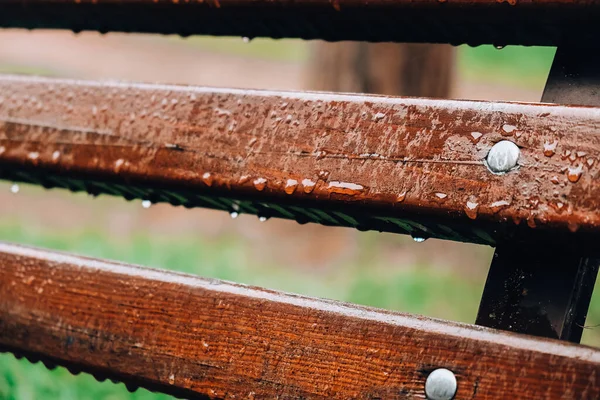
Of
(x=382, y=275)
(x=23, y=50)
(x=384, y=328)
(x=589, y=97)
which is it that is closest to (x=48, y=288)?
(x=384, y=328)

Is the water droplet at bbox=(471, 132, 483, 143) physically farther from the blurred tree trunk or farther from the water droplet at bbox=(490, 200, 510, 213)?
the blurred tree trunk

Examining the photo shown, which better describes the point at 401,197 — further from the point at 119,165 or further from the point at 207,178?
the point at 119,165

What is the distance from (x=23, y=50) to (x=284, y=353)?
15.7 m

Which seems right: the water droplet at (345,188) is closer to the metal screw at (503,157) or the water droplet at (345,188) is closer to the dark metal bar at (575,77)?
the metal screw at (503,157)

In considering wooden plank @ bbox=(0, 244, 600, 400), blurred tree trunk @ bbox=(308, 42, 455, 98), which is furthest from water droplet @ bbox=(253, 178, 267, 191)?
blurred tree trunk @ bbox=(308, 42, 455, 98)

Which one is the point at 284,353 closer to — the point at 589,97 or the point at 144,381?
the point at 144,381

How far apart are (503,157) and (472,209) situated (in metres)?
0.07

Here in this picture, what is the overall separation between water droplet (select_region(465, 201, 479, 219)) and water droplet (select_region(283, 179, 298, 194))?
0.24 m

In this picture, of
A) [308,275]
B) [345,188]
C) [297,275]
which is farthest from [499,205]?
[308,275]

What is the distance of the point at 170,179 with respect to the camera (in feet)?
3.71

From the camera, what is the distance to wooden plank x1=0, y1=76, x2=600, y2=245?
90 cm

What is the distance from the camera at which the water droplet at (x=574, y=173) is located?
34.6 inches

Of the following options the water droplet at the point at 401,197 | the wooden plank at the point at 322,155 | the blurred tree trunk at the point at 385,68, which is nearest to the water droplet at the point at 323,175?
the wooden plank at the point at 322,155

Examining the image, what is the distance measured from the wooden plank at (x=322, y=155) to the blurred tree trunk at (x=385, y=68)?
3.95 m
